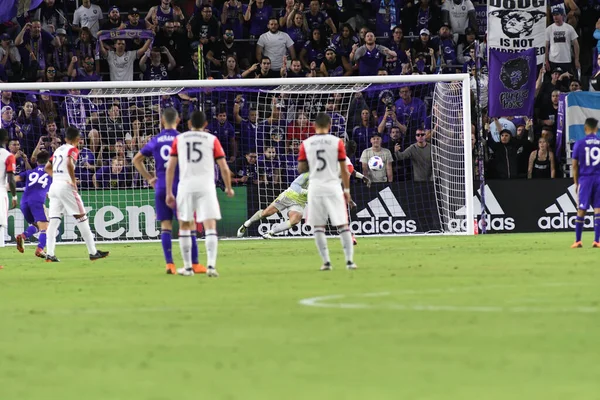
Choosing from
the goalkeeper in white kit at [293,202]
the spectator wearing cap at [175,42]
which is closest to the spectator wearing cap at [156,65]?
the spectator wearing cap at [175,42]

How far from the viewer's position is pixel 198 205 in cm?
1541

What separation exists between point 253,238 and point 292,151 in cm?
231

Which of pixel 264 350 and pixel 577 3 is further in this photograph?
pixel 577 3

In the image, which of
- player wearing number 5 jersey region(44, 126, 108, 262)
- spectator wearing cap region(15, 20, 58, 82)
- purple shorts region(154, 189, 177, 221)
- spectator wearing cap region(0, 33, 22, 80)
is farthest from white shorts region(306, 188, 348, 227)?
spectator wearing cap region(0, 33, 22, 80)

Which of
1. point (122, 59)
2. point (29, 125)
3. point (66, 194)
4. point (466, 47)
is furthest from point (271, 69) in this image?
point (66, 194)

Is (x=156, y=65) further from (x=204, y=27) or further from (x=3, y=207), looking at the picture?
(x=3, y=207)

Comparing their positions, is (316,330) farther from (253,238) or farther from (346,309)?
(253,238)

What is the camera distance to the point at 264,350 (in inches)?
322

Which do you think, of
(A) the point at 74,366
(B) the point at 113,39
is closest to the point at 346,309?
(A) the point at 74,366

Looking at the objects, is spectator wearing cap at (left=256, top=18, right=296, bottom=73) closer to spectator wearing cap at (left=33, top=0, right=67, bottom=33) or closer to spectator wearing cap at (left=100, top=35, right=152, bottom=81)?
spectator wearing cap at (left=100, top=35, right=152, bottom=81)

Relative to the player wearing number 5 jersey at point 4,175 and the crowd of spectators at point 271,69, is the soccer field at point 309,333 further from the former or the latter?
the crowd of spectators at point 271,69

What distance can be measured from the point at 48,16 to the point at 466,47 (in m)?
11.4

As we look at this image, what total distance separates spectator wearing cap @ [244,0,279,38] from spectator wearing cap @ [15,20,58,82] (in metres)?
5.22

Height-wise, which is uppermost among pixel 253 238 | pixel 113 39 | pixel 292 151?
pixel 113 39
